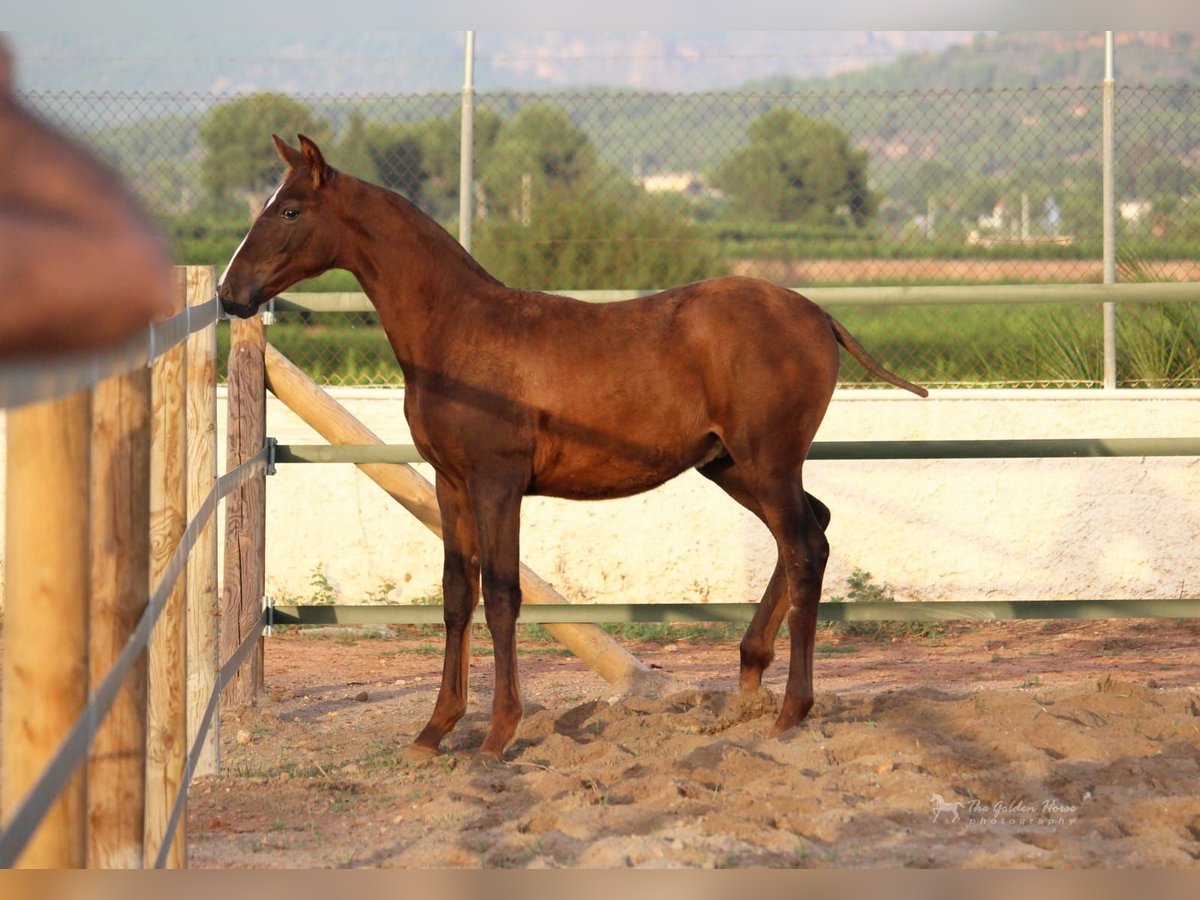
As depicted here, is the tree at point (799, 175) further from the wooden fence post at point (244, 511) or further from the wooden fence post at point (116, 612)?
the wooden fence post at point (116, 612)

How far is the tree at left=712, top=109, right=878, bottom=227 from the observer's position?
8906 millimetres

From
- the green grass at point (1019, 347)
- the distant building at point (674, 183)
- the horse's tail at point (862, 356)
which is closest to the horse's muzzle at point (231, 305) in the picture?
the horse's tail at point (862, 356)

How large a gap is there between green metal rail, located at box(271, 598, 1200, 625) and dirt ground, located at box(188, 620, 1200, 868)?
266 millimetres

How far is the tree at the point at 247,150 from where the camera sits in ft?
41.0

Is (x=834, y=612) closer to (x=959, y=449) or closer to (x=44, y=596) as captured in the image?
(x=959, y=449)

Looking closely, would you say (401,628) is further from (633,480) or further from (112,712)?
(112,712)

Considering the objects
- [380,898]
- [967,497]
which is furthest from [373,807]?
[967,497]

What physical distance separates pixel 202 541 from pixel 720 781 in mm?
1617

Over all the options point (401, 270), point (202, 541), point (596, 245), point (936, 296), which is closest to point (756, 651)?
point (936, 296)

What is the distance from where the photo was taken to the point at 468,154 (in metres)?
7.70

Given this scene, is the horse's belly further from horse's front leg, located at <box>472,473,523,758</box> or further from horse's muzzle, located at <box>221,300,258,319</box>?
horse's muzzle, located at <box>221,300,258,319</box>

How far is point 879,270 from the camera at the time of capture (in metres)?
9.03

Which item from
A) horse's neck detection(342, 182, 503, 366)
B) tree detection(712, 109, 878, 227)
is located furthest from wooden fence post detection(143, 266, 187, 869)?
tree detection(712, 109, 878, 227)

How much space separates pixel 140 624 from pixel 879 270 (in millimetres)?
7416
